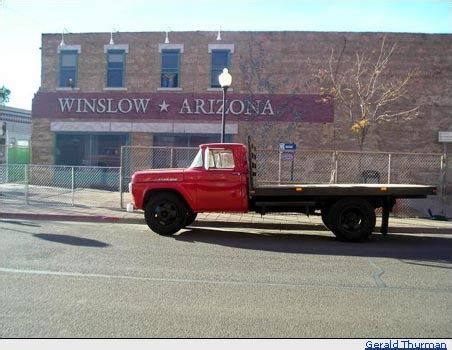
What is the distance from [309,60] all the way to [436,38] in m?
5.56

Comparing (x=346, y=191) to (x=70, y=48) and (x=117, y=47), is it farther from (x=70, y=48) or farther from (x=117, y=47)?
(x=70, y=48)

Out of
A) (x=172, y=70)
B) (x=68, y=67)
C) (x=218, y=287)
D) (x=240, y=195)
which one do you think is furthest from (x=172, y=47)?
(x=218, y=287)

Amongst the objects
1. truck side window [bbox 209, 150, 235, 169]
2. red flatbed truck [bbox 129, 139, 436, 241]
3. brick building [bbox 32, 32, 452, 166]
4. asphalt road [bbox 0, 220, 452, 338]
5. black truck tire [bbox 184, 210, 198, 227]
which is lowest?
asphalt road [bbox 0, 220, 452, 338]

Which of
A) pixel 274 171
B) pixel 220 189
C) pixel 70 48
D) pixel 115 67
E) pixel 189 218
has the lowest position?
pixel 189 218

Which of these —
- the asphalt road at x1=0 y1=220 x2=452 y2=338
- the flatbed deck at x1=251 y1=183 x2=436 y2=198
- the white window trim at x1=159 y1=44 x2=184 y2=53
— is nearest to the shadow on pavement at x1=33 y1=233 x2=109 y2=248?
the asphalt road at x1=0 y1=220 x2=452 y2=338

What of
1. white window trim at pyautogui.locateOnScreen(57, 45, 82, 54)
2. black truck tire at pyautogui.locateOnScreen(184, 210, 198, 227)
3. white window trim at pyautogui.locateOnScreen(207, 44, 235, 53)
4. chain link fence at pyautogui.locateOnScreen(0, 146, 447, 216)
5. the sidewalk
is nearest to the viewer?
black truck tire at pyautogui.locateOnScreen(184, 210, 198, 227)

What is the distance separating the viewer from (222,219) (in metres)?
11.7

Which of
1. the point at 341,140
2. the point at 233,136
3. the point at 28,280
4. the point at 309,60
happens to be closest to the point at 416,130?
the point at 341,140

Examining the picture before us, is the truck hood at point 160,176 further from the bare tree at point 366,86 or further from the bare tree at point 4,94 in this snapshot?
the bare tree at point 4,94

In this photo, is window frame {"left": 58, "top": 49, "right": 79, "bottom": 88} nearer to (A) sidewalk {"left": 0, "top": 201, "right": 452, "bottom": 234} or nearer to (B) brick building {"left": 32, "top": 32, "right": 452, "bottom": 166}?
(B) brick building {"left": 32, "top": 32, "right": 452, "bottom": 166}

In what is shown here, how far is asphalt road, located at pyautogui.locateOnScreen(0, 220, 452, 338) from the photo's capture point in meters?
4.28

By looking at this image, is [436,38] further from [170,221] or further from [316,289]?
[316,289]

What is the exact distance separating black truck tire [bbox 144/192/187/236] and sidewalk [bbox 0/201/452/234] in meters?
1.65

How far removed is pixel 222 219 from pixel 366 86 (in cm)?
1082
